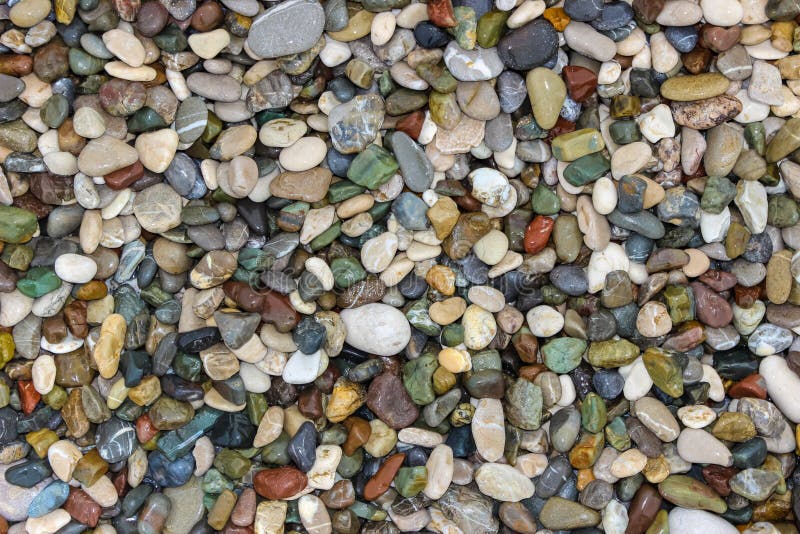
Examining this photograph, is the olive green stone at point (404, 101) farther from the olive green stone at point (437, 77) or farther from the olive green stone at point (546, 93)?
the olive green stone at point (546, 93)

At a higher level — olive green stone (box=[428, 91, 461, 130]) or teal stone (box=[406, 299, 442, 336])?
olive green stone (box=[428, 91, 461, 130])

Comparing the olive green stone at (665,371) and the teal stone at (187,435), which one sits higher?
the olive green stone at (665,371)

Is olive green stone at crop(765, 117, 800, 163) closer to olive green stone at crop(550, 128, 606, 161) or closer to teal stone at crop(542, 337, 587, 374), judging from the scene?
olive green stone at crop(550, 128, 606, 161)

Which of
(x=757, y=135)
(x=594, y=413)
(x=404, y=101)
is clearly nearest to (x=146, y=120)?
(x=404, y=101)

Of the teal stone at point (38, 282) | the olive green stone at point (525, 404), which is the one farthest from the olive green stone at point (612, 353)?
the teal stone at point (38, 282)

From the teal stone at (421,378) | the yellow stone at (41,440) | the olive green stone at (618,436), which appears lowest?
the yellow stone at (41,440)

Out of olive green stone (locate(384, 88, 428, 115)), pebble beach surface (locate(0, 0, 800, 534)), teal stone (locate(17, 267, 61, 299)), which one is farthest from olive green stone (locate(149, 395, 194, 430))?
olive green stone (locate(384, 88, 428, 115))

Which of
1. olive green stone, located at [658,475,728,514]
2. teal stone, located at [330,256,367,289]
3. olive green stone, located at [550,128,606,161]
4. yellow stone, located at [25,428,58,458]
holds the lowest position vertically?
olive green stone, located at [658,475,728,514]
